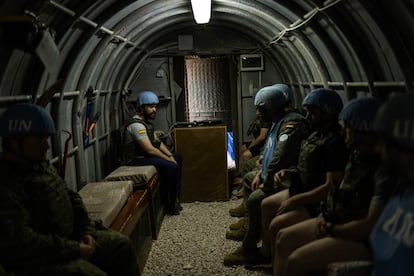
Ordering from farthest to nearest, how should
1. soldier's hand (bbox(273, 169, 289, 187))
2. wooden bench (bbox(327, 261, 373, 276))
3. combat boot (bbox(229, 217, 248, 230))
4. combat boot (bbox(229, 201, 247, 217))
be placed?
combat boot (bbox(229, 201, 247, 217)), combat boot (bbox(229, 217, 248, 230)), soldier's hand (bbox(273, 169, 289, 187)), wooden bench (bbox(327, 261, 373, 276))

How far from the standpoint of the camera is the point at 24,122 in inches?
107

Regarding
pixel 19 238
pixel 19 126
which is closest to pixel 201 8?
pixel 19 126

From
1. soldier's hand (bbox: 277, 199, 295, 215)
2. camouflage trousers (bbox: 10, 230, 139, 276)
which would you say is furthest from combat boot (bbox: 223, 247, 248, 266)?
camouflage trousers (bbox: 10, 230, 139, 276)

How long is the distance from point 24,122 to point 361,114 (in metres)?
2.09

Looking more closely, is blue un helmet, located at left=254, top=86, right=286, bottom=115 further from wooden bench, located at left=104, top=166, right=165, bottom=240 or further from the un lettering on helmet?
the un lettering on helmet

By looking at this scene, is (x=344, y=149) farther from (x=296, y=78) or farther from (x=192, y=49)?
(x=192, y=49)

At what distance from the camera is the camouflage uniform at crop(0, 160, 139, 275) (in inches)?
100

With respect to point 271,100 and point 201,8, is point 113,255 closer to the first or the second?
point 271,100

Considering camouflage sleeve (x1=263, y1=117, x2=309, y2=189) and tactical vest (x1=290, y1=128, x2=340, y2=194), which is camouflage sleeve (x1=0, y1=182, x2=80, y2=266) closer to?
tactical vest (x1=290, y1=128, x2=340, y2=194)

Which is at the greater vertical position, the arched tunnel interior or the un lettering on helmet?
the arched tunnel interior

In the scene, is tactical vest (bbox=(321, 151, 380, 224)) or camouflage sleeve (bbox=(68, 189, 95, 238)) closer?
tactical vest (bbox=(321, 151, 380, 224))

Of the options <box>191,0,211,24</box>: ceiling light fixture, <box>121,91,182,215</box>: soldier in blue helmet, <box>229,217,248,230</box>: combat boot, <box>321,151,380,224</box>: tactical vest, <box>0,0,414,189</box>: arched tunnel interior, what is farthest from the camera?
<box>121,91,182,215</box>: soldier in blue helmet

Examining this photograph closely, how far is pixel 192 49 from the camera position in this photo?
8641mm

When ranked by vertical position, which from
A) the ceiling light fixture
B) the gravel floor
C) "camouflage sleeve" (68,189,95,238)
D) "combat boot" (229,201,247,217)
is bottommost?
the gravel floor
